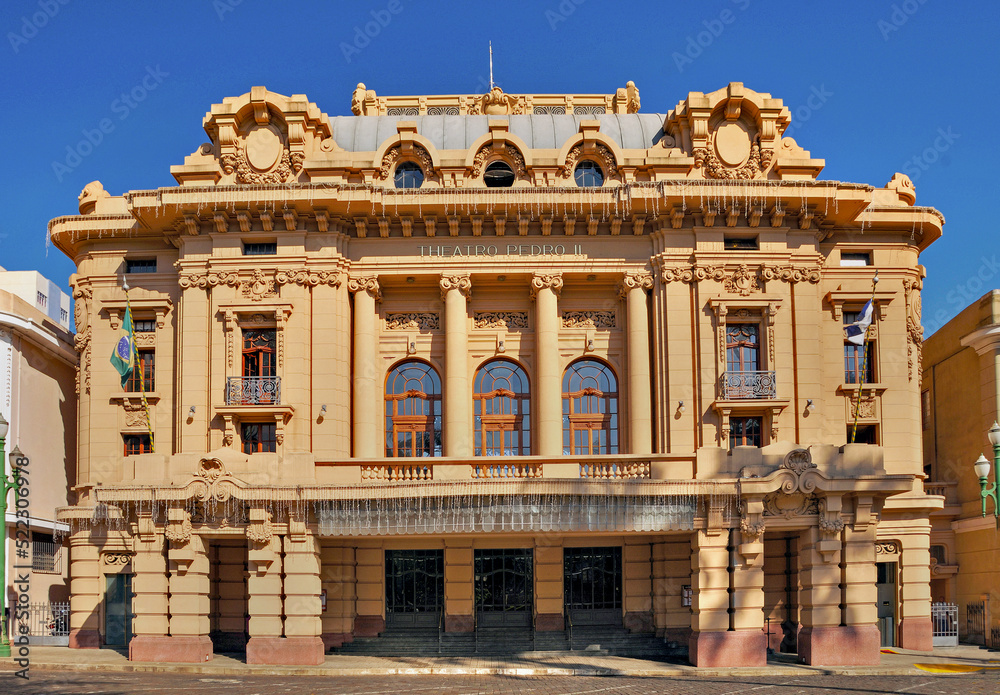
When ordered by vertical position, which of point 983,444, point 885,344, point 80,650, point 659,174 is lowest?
point 80,650

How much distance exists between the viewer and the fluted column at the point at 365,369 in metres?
41.6

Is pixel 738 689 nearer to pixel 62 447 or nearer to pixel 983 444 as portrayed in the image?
pixel 983 444

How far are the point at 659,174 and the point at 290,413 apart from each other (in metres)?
16.5

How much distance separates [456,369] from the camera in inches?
1661

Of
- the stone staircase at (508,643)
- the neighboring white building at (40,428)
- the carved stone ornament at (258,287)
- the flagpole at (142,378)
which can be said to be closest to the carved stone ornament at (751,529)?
the stone staircase at (508,643)

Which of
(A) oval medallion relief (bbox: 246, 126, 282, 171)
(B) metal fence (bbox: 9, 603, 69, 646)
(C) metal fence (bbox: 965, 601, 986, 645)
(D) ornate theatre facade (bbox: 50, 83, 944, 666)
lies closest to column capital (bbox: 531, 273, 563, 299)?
(D) ornate theatre facade (bbox: 50, 83, 944, 666)

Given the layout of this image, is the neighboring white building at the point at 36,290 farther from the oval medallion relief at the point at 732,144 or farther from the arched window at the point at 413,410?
the oval medallion relief at the point at 732,144

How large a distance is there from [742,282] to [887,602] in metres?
13.4

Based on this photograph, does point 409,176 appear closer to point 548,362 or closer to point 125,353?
point 548,362

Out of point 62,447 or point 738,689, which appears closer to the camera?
point 738,689

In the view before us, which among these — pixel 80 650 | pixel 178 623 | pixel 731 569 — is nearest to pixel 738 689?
pixel 731 569

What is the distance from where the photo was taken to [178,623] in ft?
117

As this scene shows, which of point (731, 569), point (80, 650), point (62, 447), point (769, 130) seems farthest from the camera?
point (62, 447)

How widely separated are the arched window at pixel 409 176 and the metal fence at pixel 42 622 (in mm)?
21128
